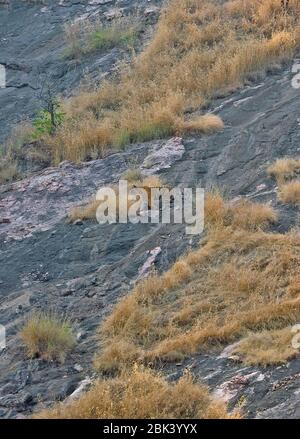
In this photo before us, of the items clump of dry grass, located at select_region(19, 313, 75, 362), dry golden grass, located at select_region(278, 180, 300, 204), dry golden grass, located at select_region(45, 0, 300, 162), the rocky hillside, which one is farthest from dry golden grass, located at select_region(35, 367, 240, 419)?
dry golden grass, located at select_region(45, 0, 300, 162)

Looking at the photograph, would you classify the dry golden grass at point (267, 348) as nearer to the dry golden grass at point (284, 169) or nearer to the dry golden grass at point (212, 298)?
the dry golden grass at point (212, 298)

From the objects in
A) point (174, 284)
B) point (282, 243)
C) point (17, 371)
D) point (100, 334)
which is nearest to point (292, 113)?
point (282, 243)

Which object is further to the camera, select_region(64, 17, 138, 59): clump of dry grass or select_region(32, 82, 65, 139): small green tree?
select_region(64, 17, 138, 59): clump of dry grass

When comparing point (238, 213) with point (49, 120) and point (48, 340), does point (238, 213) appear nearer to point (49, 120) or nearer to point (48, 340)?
point (48, 340)

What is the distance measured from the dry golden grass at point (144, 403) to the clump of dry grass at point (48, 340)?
Answer: 0.75 metres

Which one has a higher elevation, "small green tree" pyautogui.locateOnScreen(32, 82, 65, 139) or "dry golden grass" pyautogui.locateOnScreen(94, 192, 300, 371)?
"small green tree" pyautogui.locateOnScreen(32, 82, 65, 139)

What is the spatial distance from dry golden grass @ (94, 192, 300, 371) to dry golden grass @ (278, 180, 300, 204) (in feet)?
1.16

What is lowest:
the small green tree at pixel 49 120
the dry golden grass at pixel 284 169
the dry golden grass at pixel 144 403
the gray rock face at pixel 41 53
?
the dry golden grass at pixel 144 403

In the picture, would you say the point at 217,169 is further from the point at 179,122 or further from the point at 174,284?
the point at 174,284

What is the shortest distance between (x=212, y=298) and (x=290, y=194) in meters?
1.64

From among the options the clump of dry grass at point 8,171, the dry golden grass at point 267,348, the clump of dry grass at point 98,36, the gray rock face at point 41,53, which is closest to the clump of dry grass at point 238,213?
the dry golden grass at point 267,348

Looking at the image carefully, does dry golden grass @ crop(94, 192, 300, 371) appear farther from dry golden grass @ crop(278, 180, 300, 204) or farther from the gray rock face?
the gray rock face

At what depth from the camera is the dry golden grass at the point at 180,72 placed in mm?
8945

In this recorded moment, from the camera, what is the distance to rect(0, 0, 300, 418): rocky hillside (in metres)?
5.04
